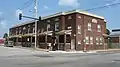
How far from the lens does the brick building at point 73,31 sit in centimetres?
5350

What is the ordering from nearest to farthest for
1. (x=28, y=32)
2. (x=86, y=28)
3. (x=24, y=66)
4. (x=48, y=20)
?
(x=24, y=66), (x=86, y=28), (x=48, y=20), (x=28, y=32)

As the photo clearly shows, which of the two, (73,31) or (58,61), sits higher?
(73,31)

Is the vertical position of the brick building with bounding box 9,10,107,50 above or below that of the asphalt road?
above

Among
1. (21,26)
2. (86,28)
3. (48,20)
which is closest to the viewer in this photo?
(86,28)

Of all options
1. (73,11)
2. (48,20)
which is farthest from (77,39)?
(48,20)

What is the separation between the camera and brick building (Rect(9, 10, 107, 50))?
53503mm

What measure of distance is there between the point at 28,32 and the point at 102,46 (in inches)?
892

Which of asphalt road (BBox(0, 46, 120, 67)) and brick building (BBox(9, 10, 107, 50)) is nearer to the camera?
asphalt road (BBox(0, 46, 120, 67))

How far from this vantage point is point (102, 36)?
208 feet

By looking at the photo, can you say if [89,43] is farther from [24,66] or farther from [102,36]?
[24,66]

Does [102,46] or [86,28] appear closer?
[86,28]

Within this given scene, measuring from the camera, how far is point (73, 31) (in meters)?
53.7

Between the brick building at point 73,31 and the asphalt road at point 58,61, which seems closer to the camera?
the asphalt road at point 58,61

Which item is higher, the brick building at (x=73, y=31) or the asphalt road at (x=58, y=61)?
the brick building at (x=73, y=31)
